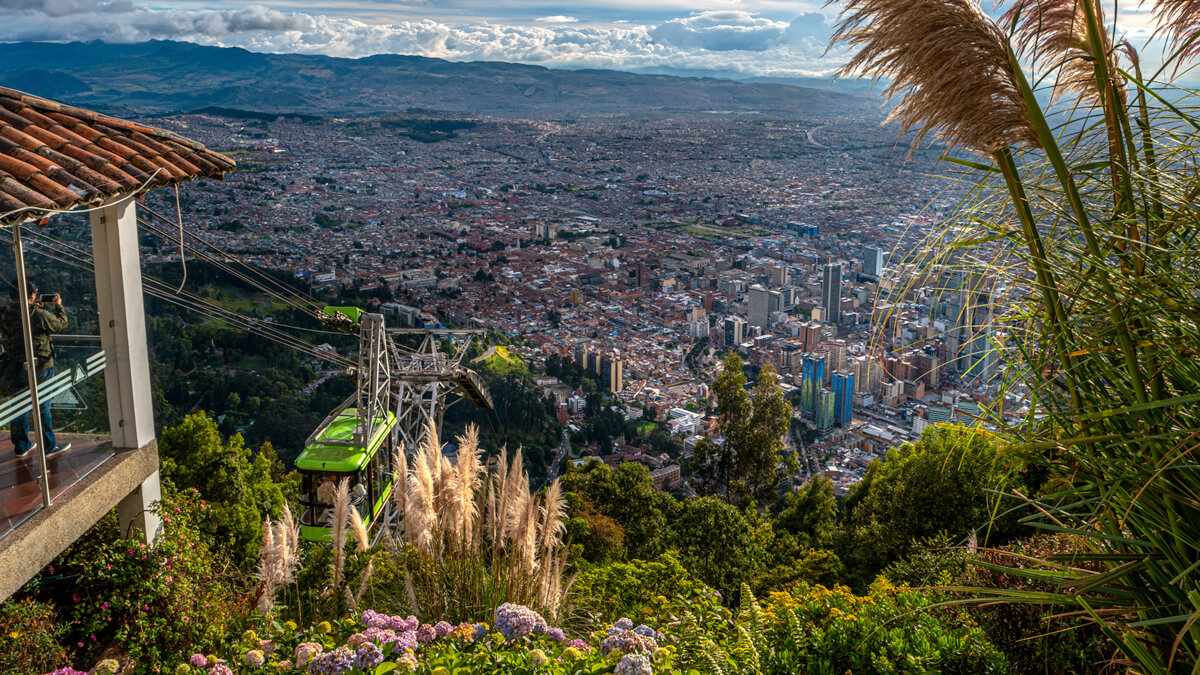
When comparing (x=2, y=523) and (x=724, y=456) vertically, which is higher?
(x=2, y=523)

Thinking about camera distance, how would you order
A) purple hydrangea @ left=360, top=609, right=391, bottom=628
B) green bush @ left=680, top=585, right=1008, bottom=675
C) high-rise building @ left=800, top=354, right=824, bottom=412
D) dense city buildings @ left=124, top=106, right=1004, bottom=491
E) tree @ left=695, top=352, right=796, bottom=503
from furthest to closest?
high-rise building @ left=800, top=354, right=824, bottom=412, dense city buildings @ left=124, top=106, right=1004, bottom=491, tree @ left=695, top=352, right=796, bottom=503, green bush @ left=680, top=585, right=1008, bottom=675, purple hydrangea @ left=360, top=609, right=391, bottom=628

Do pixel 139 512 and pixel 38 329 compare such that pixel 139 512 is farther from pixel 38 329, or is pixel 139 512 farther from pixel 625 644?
pixel 625 644

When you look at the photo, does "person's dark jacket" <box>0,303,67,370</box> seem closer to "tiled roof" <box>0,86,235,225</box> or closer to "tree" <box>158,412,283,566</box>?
"tiled roof" <box>0,86,235,225</box>

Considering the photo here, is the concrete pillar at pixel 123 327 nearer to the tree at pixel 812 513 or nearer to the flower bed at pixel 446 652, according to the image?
the flower bed at pixel 446 652

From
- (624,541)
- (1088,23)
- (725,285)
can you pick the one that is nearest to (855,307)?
(725,285)

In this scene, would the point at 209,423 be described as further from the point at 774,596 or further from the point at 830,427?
the point at 830,427

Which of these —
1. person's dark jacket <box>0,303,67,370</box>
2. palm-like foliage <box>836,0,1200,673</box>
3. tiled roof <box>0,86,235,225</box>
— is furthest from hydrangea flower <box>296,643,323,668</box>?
person's dark jacket <box>0,303,67,370</box>

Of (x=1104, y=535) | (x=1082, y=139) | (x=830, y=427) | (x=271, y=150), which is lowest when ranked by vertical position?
(x=830, y=427)
